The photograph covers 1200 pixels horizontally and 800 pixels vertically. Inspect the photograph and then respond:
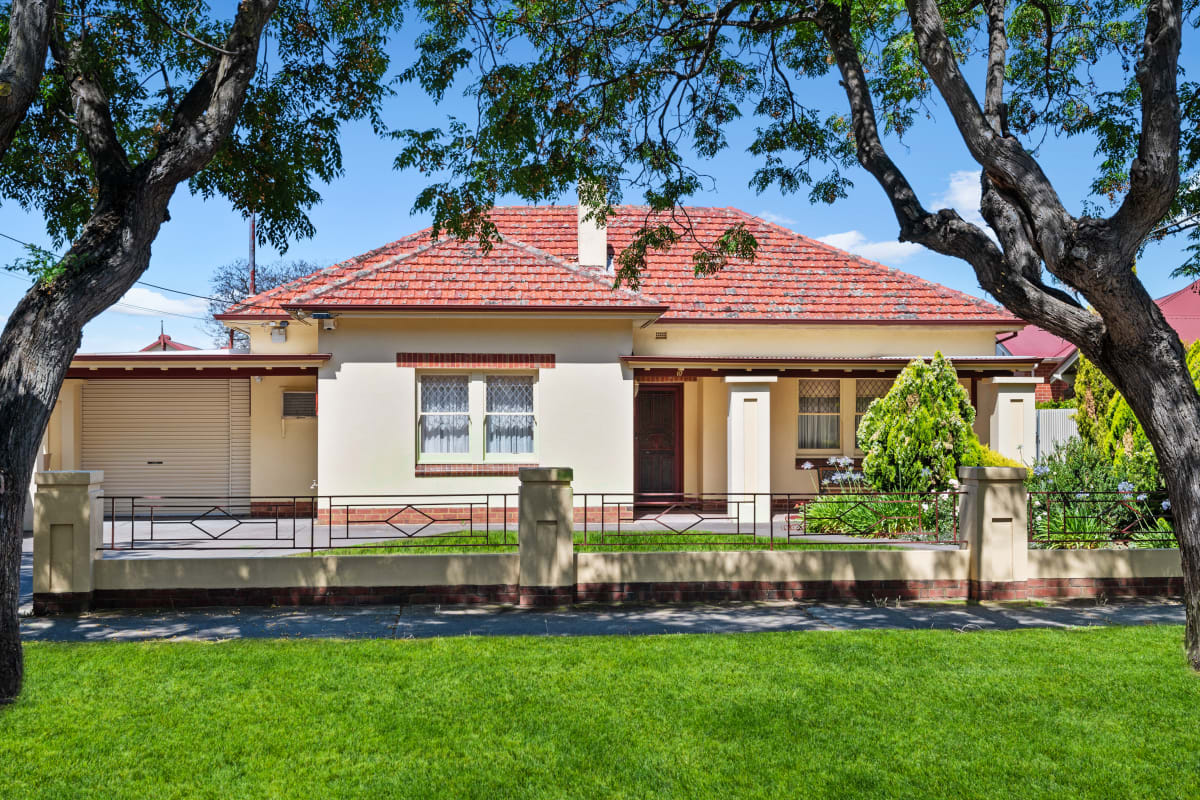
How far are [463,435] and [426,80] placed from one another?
683 cm

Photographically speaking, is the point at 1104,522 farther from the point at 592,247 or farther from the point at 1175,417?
the point at 592,247

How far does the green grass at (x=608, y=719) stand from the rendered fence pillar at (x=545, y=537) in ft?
4.70

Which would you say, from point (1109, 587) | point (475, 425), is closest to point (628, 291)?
point (475, 425)

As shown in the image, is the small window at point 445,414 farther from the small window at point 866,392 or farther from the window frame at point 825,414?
the small window at point 866,392

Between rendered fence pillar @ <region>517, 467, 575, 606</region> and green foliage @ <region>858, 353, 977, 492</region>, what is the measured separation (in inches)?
235

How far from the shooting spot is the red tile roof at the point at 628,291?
14.1 metres

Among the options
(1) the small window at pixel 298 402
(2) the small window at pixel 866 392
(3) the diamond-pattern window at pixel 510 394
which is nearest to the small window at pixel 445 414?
(3) the diamond-pattern window at pixel 510 394

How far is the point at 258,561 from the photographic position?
863cm

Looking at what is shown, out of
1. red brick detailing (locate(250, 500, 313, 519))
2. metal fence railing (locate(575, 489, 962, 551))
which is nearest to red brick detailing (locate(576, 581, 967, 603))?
metal fence railing (locate(575, 489, 962, 551))

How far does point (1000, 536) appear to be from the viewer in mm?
9008

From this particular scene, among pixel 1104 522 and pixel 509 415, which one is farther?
pixel 509 415

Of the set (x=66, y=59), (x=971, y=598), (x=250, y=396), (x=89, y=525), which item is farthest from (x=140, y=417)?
(x=971, y=598)

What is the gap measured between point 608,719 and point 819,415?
12.3 m

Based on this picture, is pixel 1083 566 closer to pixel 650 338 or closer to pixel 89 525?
pixel 650 338
